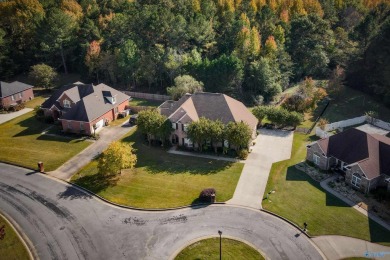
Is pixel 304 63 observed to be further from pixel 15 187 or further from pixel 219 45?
pixel 15 187

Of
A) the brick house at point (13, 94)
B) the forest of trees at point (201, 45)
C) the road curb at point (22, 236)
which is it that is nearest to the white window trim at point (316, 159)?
the forest of trees at point (201, 45)

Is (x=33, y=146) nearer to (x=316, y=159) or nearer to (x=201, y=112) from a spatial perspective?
(x=201, y=112)

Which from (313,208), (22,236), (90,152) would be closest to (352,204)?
(313,208)

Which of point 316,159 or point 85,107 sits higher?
point 85,107

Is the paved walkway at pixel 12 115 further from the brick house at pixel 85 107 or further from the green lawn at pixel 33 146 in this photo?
the brick house at pixel 85 107

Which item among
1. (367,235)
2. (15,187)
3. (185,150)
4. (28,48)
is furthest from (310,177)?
(28,48)

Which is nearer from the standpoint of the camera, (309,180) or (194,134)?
(309,180)
